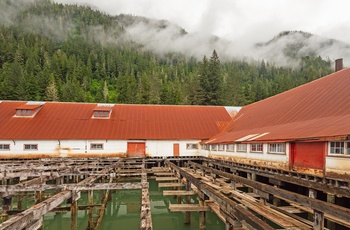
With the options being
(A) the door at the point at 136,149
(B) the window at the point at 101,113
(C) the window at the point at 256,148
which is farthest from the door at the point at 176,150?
→ (C) the window at the point at 256,148

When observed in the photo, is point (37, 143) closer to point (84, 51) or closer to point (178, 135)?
point (178, 135)

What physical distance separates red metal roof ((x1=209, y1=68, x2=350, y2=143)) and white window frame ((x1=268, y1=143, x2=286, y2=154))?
0.60 metres

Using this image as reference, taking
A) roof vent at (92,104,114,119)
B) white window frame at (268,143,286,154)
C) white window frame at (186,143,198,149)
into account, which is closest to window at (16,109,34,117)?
roof vent at (92,104,114,119)

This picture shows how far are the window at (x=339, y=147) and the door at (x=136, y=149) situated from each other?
73.6 ft

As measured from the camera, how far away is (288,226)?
7789 millimetres

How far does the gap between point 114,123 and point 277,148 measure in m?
21.7

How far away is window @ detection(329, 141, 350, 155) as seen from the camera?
40.9ft

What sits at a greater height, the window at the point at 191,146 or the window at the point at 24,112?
the window at the point at 24,112

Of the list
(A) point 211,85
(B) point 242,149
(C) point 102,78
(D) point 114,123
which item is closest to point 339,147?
(B) point 242,149

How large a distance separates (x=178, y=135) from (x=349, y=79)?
61.2 ft

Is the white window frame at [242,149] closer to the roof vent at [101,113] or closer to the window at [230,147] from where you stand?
the window at [230,147]

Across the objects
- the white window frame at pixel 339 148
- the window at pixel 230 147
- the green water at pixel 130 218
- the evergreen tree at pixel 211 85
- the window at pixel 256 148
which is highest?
the evergreen tree at pixel 211 85

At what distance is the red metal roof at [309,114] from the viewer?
49.1 feet

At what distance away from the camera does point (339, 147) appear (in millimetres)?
12898
